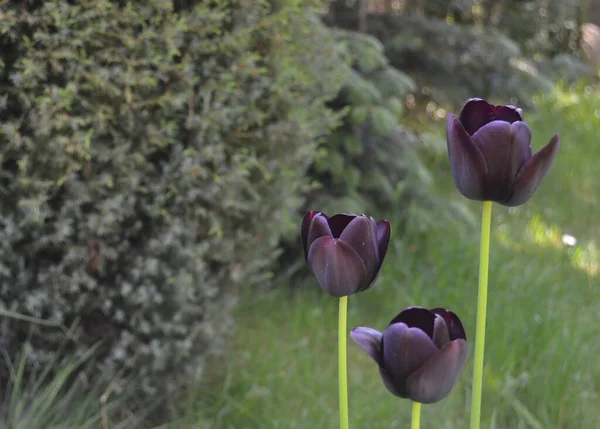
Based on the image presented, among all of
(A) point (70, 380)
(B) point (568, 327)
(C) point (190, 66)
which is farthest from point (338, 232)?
(B) point (568, 327)

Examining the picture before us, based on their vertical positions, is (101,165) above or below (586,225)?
above

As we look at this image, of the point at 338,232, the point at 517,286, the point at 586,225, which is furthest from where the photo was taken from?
the point at 586,225

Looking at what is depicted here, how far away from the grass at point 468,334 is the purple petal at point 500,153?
1093 mm

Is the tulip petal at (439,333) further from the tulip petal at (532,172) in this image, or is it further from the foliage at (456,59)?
the foliage at (456,59)

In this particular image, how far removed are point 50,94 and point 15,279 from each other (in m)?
0.55

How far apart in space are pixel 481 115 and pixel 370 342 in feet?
1.21

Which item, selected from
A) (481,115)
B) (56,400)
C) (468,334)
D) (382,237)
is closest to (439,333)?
(382,237)

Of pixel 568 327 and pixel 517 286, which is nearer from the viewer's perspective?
pixel 568 327

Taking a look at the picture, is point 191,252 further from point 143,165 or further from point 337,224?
point 337,224

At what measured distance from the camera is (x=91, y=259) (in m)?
2.12

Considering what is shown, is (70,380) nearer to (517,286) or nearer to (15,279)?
(15,279)

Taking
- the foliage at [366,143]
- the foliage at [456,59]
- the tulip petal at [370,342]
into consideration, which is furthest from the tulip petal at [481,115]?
the foliage at [456,59]

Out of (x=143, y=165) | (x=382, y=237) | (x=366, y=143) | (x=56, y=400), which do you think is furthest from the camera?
(x=366, y=143)

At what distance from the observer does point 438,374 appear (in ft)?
3.21
